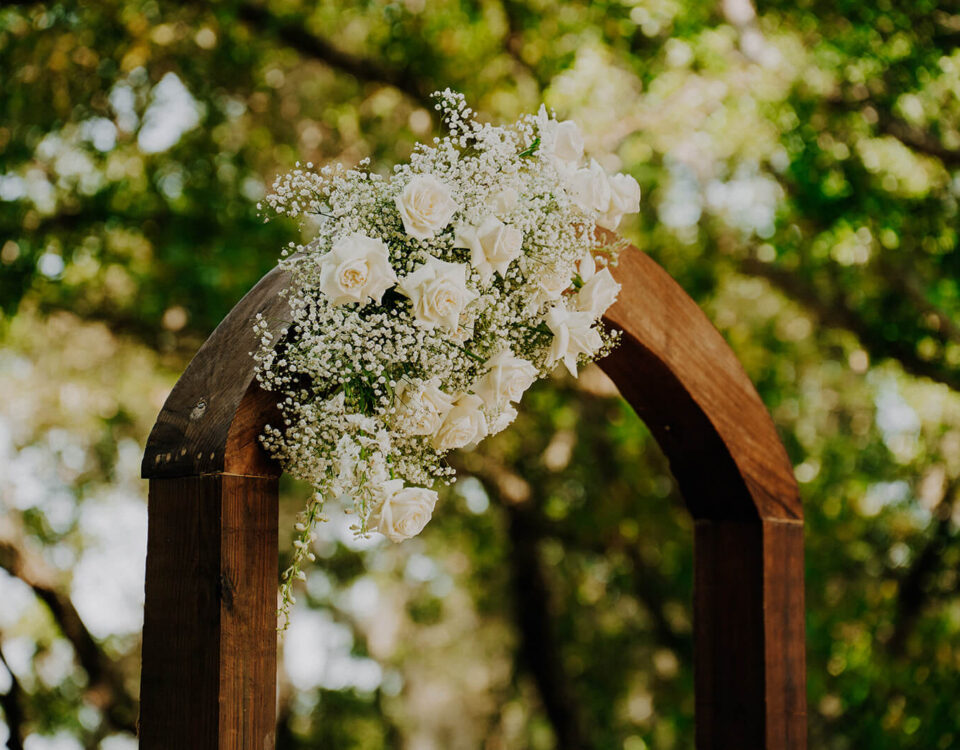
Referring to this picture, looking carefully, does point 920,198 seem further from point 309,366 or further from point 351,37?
point 309,366

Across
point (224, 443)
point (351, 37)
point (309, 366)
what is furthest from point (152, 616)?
point (351, 37)

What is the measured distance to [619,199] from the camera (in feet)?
4.97

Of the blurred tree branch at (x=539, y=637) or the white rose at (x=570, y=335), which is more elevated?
the white rose at (x=570, y=335)

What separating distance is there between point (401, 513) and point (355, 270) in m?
0.33

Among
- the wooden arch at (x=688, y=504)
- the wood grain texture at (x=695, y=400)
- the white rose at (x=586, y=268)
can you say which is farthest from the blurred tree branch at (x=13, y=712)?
the white rose at (x=586, y=268)

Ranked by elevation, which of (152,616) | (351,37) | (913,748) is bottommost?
(913,748)

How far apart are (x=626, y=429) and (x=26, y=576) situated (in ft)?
9.50

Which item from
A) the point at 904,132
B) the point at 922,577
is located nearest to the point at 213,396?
the point at 904,132

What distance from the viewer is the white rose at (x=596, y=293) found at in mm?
1464

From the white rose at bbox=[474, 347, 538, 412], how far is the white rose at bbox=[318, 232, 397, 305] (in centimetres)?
23

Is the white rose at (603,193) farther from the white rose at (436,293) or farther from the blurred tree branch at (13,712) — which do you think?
the blurred tree branch at (13,712)

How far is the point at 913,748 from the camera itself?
452cm

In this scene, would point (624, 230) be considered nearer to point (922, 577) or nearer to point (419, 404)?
point (922, 577)

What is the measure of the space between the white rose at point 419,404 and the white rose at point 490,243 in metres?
0.18
